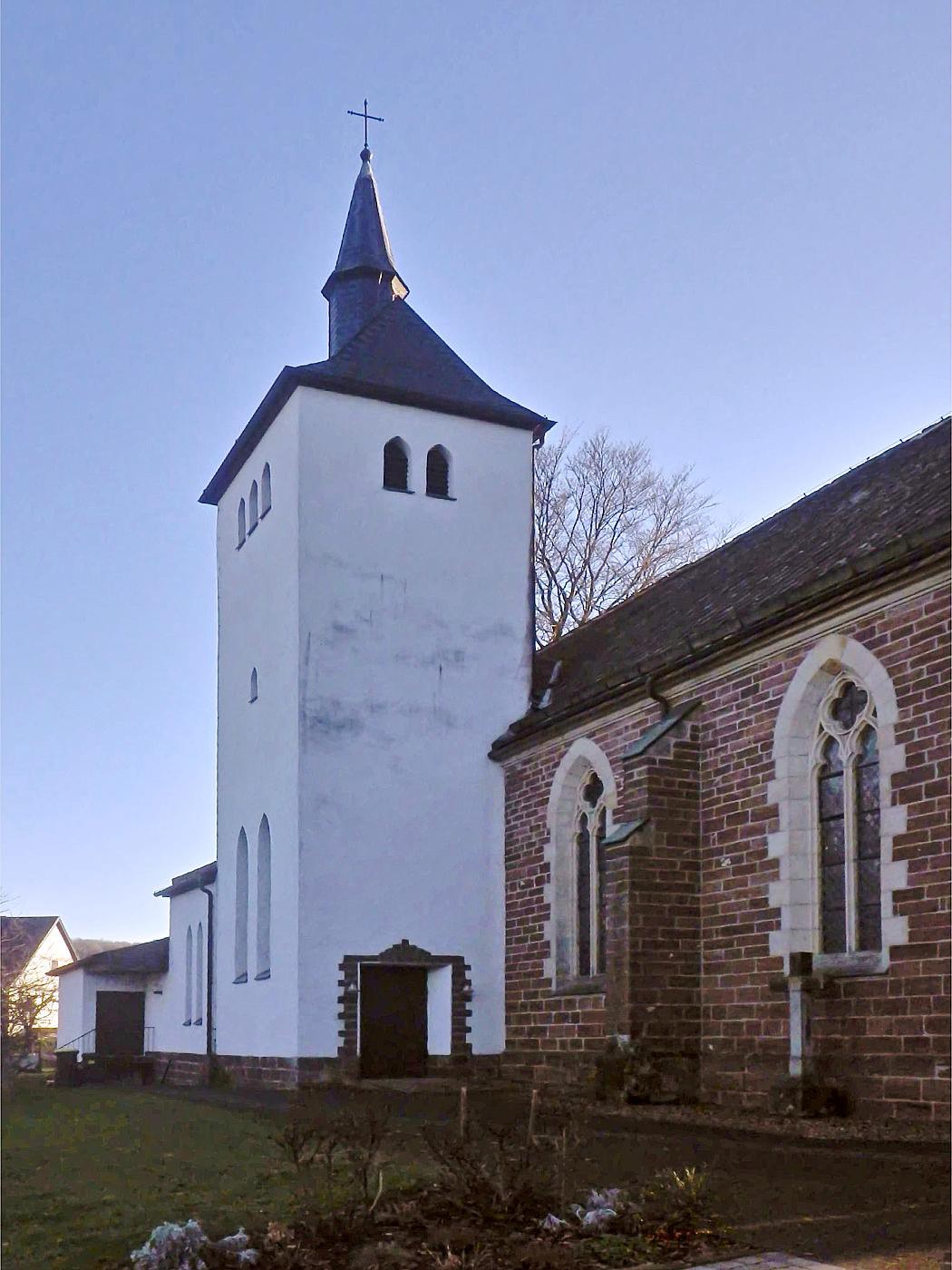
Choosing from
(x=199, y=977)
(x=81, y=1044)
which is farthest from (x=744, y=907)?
(x=81, y=1044)

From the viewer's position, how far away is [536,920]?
1939cm

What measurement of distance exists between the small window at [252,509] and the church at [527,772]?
0.23ft

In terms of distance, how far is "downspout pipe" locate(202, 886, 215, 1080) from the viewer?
76.0 feet

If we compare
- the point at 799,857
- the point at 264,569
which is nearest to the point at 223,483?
the point at 264,569

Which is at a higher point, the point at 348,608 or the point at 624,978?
the point at 348,608

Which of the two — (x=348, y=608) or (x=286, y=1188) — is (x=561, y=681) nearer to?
(x=348, y=608)

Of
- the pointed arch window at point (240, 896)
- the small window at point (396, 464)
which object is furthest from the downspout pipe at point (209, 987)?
the small window at point (396, 464)

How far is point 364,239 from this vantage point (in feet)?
82.3

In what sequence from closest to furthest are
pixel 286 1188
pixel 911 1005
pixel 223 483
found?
1. pixel 286 1188
2. pixel 911 1005
3. pixel 223 483

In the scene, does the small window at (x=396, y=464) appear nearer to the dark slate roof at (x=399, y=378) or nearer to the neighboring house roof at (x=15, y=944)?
the dark slate roof at (x=399, y=378)

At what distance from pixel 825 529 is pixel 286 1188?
10.8 meters

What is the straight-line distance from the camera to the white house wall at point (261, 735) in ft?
64.6

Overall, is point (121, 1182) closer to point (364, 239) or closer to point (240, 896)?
point (240, 896)

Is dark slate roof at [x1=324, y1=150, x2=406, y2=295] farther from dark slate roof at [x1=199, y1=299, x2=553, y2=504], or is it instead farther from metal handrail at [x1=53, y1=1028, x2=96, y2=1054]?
metal handrail at [x1=53, y1=1028, x2=96, y2=1054]
